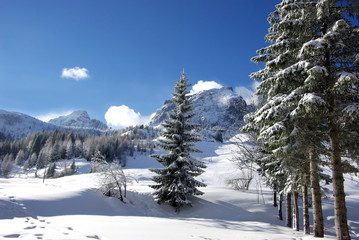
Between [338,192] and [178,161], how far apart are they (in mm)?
13993

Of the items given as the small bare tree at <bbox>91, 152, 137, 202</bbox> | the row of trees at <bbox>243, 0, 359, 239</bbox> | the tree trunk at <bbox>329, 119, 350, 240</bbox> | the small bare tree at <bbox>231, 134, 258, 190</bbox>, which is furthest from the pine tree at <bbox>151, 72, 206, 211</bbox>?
the tree trunk at <bbox>329, 119, 350, 240</bbox>

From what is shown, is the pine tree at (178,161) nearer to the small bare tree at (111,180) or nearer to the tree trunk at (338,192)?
the small bare tree at (111,180)

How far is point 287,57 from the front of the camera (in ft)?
27.8

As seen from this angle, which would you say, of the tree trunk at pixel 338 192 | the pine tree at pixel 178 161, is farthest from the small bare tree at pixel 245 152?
the tree trunk at pixel 338 192

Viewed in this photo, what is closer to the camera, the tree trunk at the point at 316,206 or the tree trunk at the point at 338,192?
the tree trunk at the point at 338,192

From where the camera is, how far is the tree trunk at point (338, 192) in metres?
6.46

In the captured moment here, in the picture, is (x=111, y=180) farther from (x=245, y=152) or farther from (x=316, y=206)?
(x=316, y=206)

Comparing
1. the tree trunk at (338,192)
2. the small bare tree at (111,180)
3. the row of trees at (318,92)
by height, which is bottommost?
the small bare tree at (111,180)

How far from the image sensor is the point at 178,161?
1947 cm

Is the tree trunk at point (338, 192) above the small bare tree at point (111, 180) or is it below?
above

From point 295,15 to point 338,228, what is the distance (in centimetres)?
840

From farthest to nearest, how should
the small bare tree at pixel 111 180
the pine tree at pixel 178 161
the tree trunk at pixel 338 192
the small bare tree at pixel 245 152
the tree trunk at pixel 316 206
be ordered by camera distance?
1. the small bare tree at pixel 111 180
2. the pine tree at pixel 178 161
3. the small bare tree at pixel 245 152
4. the tree trunk at pixel 316 206
5. the tree trunk at pixel 338 192

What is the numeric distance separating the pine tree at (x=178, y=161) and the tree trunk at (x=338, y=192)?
1337 cm

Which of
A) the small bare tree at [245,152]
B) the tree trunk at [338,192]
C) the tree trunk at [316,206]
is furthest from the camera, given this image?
the small bare tree at [245,152]
